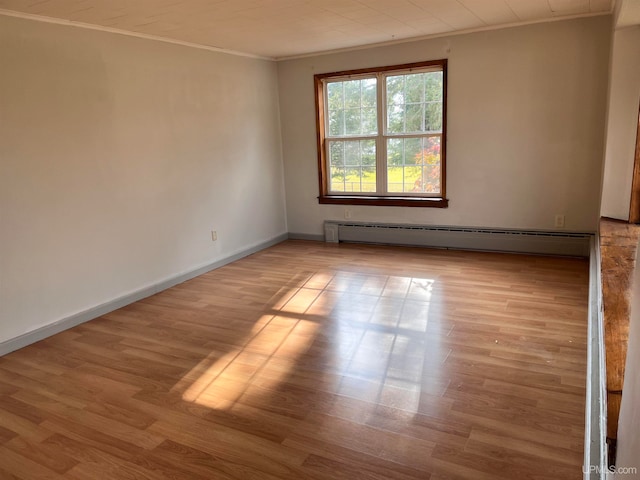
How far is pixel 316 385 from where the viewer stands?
263 cm

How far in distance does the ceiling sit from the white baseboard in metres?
2.22

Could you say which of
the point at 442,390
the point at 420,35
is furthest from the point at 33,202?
the point at 420,35

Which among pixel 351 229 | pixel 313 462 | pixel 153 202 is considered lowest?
pixel 313 462

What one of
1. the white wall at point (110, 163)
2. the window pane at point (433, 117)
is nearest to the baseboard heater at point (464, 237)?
the window pane at point (433, 117)

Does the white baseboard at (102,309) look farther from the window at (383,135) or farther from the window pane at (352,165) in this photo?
the window at (383,135)

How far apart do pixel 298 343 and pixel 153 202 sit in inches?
83.2

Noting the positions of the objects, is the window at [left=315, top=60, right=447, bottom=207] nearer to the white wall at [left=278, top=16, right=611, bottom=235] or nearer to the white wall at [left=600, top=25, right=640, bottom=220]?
the white wall at [left=278, top=16, right=611, bottom=235]

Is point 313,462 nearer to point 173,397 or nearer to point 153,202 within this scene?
point 173,397

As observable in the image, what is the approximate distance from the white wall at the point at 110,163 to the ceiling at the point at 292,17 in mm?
239

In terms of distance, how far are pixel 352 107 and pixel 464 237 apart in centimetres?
206

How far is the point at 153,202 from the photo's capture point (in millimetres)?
4348

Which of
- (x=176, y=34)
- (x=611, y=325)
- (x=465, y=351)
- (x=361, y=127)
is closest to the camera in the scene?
(x=611, y=325)

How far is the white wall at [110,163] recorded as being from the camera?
3.27 m

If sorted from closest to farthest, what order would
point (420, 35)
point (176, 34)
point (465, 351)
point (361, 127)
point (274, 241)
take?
1. point (465, 351)
2. point (176, 34)
3. point (420, 35)
4. point (361, 127)
5. point (274, 241)
